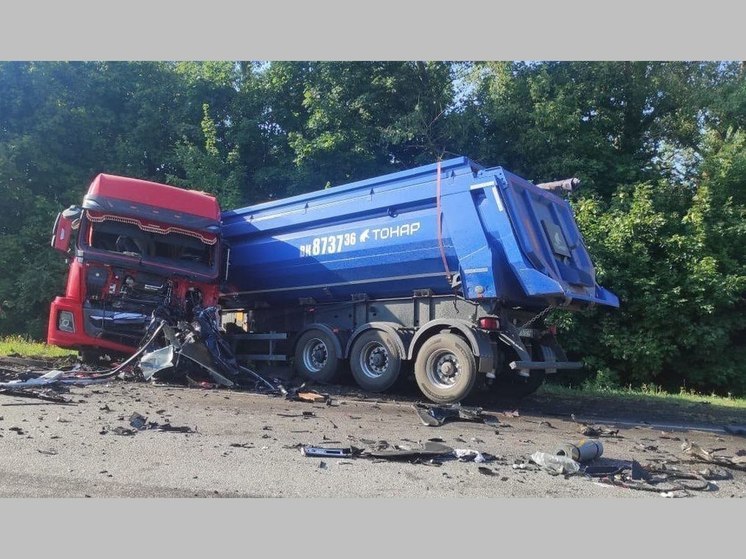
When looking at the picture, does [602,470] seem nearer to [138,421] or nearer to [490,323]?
[490,323]

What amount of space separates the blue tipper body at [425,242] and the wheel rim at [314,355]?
825 mm

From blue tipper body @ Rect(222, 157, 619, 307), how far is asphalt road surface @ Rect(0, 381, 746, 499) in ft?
6.33

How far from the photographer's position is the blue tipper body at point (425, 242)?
8.74m

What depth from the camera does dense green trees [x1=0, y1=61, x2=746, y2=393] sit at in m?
15.4

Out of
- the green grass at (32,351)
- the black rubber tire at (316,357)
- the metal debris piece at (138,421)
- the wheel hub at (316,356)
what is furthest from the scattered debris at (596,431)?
the green grass at (32,351)

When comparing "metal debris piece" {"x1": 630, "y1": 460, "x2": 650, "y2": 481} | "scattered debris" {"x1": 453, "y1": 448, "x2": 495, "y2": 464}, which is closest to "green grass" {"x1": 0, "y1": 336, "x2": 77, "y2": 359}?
"scattered debris" {"x1": 453, "y1": 448, "x2": 495, "y2": 464}

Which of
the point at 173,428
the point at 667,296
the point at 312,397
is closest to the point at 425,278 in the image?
the point at 312,397

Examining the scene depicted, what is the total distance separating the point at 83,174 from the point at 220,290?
10970 millimetres

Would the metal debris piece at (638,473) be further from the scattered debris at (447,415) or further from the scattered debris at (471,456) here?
the scattered debris at (447,415)

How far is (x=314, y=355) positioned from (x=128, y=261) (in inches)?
142

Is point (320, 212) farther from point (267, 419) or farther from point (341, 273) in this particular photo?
point (267, 419)

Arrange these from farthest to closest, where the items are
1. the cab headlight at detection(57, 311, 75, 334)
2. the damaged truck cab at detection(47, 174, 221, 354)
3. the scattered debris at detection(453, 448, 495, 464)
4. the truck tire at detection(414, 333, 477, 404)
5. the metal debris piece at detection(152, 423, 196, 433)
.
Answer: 1. the damaged truck cab at detection(47, 174, 221, 354)
2. the cab headlight at detection(57, 311, 75, 334)
3. the truck tire at detection(414, 333, 477, 404)
4. the metal debris piece at detection(152, 423, 196, 433)
5. the scattered debris at detection(453, 448, 495, 464)

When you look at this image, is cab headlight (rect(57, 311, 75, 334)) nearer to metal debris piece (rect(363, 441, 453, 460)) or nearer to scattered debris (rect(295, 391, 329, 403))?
scattered debris (rect(295, 391, 329, 403))

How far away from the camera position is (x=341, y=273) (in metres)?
10.9
